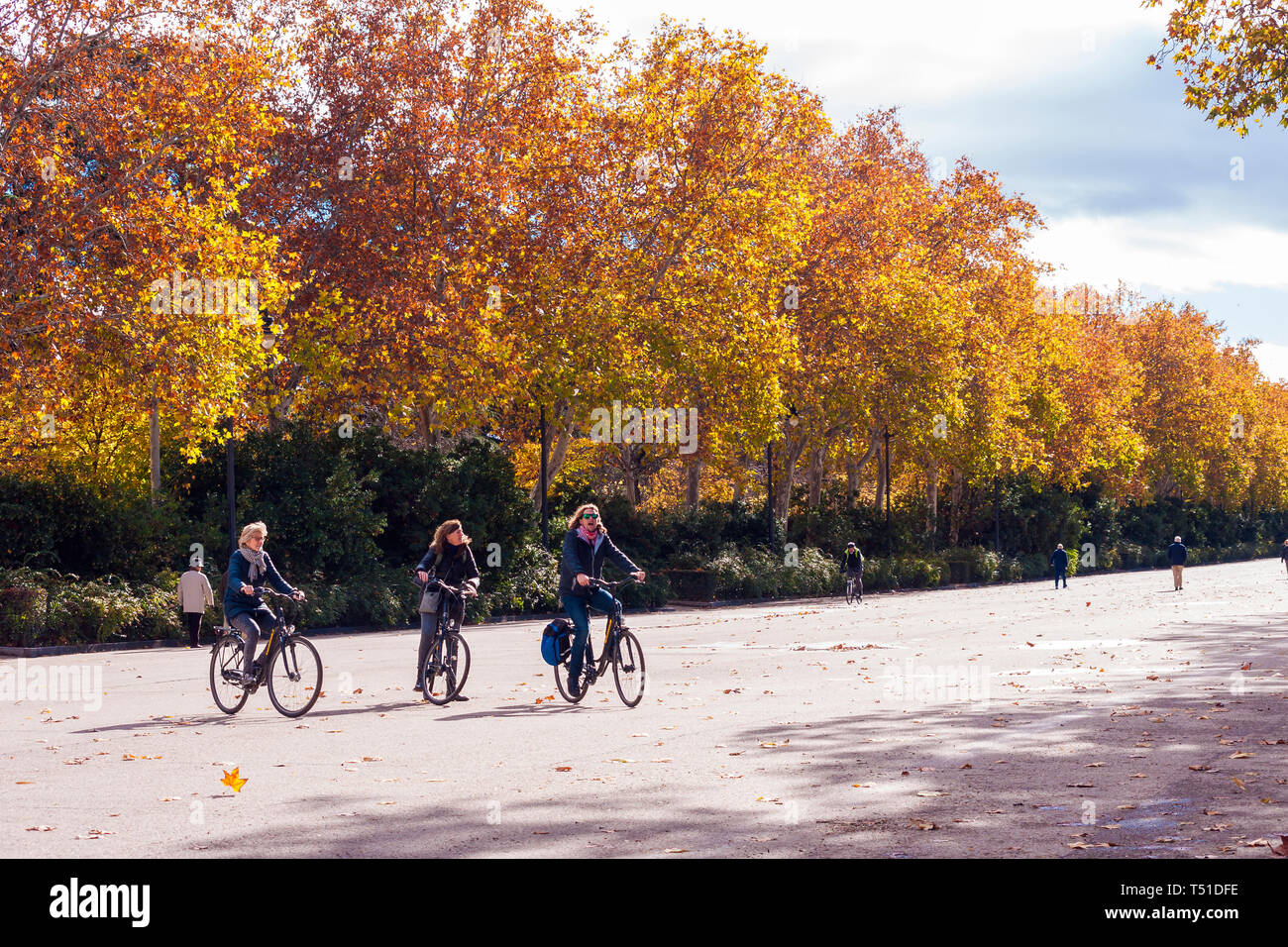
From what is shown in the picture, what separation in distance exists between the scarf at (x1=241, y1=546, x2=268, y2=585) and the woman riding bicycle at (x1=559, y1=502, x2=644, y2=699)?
2.85 m

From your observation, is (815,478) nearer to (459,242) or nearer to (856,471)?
(856,471)

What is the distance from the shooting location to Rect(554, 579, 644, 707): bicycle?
1386 cm

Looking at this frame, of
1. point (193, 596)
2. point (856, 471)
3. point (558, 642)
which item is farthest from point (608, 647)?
point (856, 471)

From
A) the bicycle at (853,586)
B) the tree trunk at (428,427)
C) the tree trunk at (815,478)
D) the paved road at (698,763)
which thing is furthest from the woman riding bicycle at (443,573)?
the tree trunk at (815,478)

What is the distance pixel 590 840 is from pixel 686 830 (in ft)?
1.88

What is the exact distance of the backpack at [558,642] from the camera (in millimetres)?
13742

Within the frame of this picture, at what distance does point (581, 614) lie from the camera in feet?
44.8

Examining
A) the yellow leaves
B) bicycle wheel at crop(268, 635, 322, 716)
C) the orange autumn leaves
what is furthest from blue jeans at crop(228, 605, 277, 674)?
the orange autumn leaves

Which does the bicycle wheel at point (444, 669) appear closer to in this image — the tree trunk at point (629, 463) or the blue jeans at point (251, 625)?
the blue jeans at point (251, 625)

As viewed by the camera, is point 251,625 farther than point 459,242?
No

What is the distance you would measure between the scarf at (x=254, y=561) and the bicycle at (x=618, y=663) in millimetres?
3023

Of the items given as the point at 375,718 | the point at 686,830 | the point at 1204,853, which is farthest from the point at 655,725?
the point at 1204,853

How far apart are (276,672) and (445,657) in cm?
177

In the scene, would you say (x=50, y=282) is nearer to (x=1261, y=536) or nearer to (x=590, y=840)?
(x=590, y=840)
